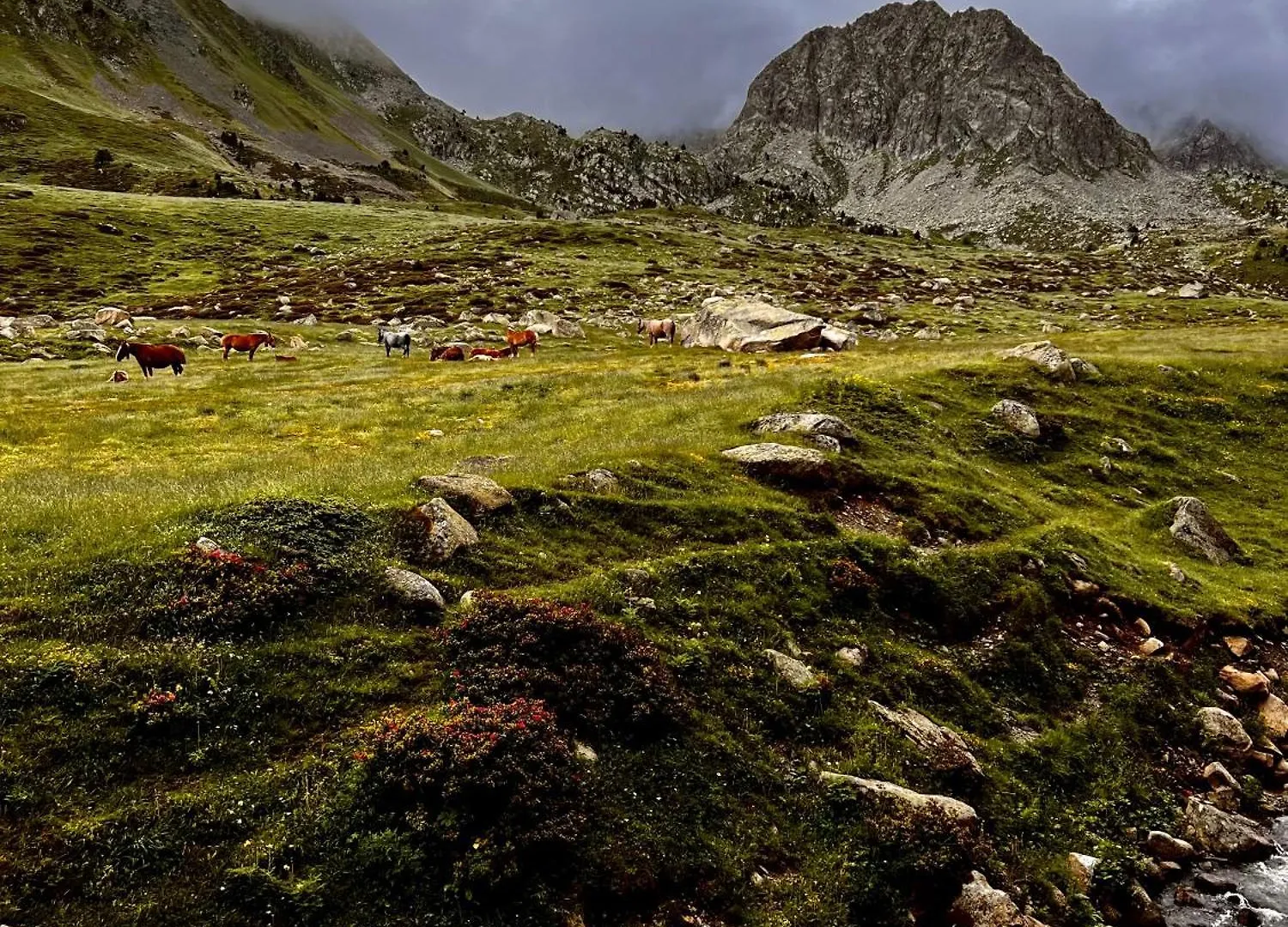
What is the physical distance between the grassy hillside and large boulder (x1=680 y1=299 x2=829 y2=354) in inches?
1081

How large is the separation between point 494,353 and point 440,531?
1765 inches

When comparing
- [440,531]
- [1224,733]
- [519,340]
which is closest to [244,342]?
[519,340]

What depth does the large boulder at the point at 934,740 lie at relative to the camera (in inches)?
518

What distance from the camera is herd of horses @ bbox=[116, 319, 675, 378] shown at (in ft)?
149

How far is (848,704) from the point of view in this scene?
14039mm

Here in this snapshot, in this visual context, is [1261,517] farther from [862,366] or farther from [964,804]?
[964,804]

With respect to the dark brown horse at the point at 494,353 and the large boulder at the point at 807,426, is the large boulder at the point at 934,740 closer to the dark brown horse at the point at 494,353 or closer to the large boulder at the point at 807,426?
the large boulder at the point at 807,426

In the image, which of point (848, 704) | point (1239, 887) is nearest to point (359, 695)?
point (848, 704)

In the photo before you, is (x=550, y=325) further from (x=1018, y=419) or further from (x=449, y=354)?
(x=1018, y=419)

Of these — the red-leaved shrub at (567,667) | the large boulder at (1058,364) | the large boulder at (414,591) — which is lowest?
the red-leaved shrub at (567,667)

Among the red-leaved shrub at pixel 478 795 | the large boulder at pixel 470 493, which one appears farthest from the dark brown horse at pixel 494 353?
the red-leaved shrub at pixel 478 795

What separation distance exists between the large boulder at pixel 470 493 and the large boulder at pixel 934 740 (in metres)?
9.66

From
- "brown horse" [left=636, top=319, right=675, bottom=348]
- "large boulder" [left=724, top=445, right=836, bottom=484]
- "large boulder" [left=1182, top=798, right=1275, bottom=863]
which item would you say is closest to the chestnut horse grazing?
"brown horse" [left=636, top=319, right=675, bottom=348]

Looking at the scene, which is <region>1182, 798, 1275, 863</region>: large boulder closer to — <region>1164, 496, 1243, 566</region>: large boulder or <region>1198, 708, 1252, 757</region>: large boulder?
<region>1198, 708, 1252, 757</region>: large boulder
